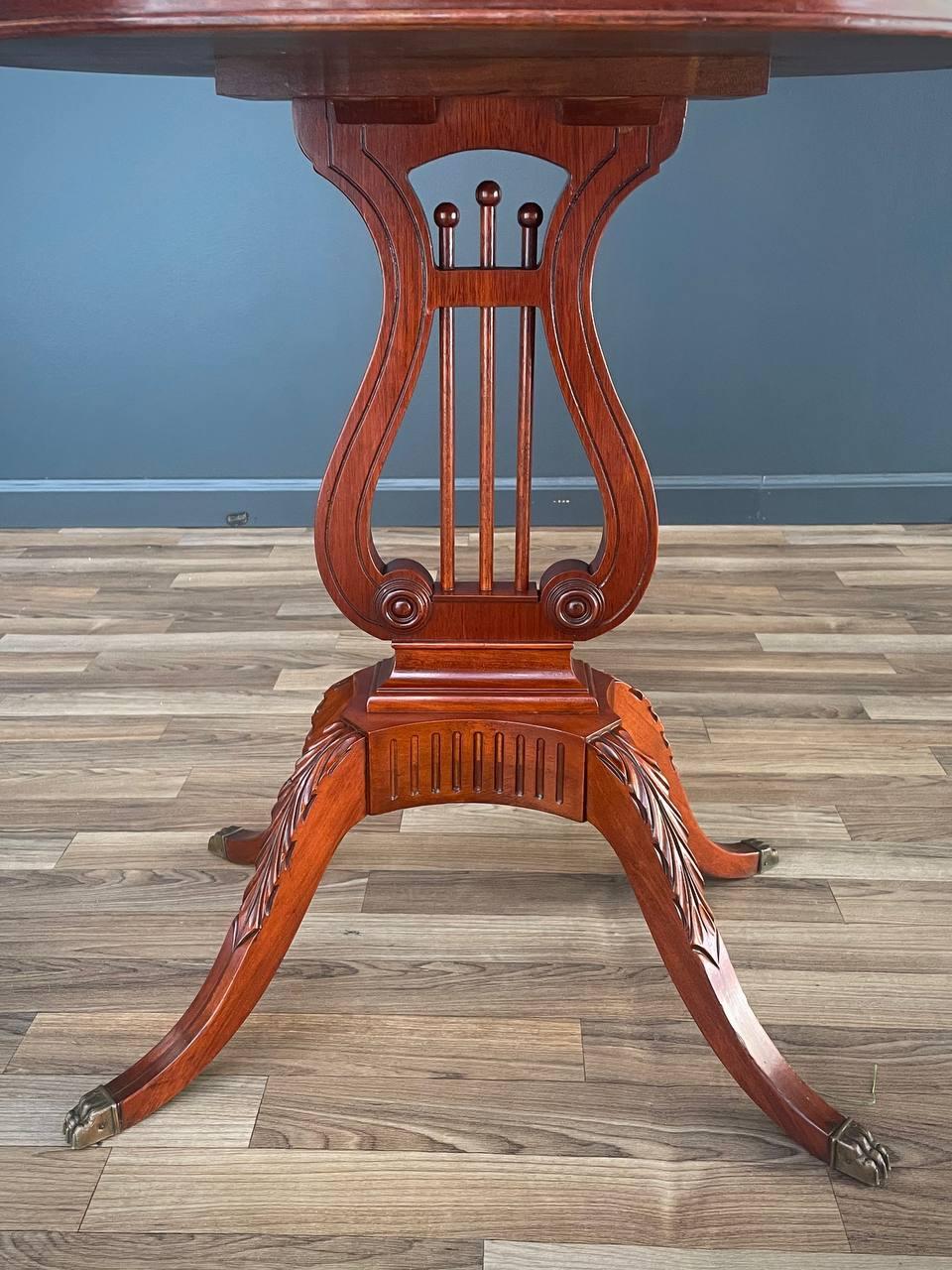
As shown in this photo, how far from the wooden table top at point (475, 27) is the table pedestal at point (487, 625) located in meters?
0.14

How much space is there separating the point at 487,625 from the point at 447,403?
183 millimetres

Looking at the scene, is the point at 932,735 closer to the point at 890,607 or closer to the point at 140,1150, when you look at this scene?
the point at 890,607

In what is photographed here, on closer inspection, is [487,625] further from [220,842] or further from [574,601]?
[220,842]

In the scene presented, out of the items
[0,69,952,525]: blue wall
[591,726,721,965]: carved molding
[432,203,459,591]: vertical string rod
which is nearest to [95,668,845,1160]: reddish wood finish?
[591,726,721,965]: carved molding

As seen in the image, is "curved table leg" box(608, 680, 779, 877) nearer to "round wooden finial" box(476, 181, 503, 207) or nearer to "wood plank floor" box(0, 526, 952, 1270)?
"wood plank floor" box(0, 526, 952, 1270)

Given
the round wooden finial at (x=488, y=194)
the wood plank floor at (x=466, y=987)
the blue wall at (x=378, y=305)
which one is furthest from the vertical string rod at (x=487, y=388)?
the blue wall at (x=378, y=305)

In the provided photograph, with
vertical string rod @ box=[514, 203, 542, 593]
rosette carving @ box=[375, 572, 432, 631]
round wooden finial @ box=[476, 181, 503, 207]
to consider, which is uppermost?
round wooden finial @ box=[476, 181, 503, 207]

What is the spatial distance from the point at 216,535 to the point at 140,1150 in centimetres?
175

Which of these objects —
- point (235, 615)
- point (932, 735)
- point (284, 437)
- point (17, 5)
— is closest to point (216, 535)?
point (284, 437)

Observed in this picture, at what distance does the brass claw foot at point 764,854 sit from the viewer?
1.30m

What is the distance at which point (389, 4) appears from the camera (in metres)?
0.63

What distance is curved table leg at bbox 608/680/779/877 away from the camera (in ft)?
3.67

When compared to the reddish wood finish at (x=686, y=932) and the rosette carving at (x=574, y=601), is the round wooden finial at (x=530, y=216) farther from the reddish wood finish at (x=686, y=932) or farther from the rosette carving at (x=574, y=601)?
the reddish wood finish at (x=686, y=932)

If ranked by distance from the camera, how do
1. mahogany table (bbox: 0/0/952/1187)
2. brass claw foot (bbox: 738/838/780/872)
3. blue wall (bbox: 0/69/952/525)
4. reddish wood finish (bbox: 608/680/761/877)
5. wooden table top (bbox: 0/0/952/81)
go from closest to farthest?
wooden table top (bbox: 0/0/952/81)
mahogany table (bbox: 0/0/952/1187)
reddish wood finish (bbox: 608/680/761/877)
brass claw foot (bbox: 738/838/780/872)
blue wall (bbox: 0/69/952/525)
